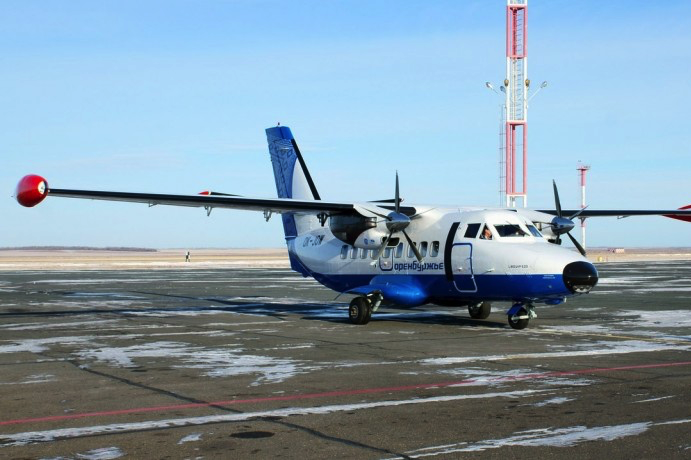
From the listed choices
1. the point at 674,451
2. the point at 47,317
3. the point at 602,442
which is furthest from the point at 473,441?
the point at 47,317

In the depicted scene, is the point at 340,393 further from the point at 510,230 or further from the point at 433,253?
the point at 433,253

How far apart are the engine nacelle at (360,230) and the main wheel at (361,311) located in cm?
150

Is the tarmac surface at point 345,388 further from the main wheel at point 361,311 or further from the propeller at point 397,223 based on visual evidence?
the propeller at point 397,223

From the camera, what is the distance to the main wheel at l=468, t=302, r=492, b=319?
2240cm

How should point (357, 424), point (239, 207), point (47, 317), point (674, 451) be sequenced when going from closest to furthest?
point (674, 451), point (357, 424), point (239, 207), point (47, 317)

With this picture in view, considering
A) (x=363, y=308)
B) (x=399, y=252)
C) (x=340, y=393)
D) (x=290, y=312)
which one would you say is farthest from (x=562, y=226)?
(x=340, y=393)

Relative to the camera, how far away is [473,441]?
8.24 metres

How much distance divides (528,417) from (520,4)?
44.6 metres

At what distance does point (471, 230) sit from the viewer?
20.7 m

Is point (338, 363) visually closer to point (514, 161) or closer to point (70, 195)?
point (70, 195)

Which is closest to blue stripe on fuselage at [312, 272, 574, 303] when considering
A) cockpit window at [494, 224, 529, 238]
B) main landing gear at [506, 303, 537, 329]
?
main landing gear at [506, 303, 537, 329]

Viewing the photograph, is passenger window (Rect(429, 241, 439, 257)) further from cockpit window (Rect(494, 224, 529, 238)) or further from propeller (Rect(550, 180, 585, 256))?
propeller (Rect(550, 180, 585, 256))

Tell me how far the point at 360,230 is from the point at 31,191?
30.6 ft

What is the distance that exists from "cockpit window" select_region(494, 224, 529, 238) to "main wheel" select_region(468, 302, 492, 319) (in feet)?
9.19
